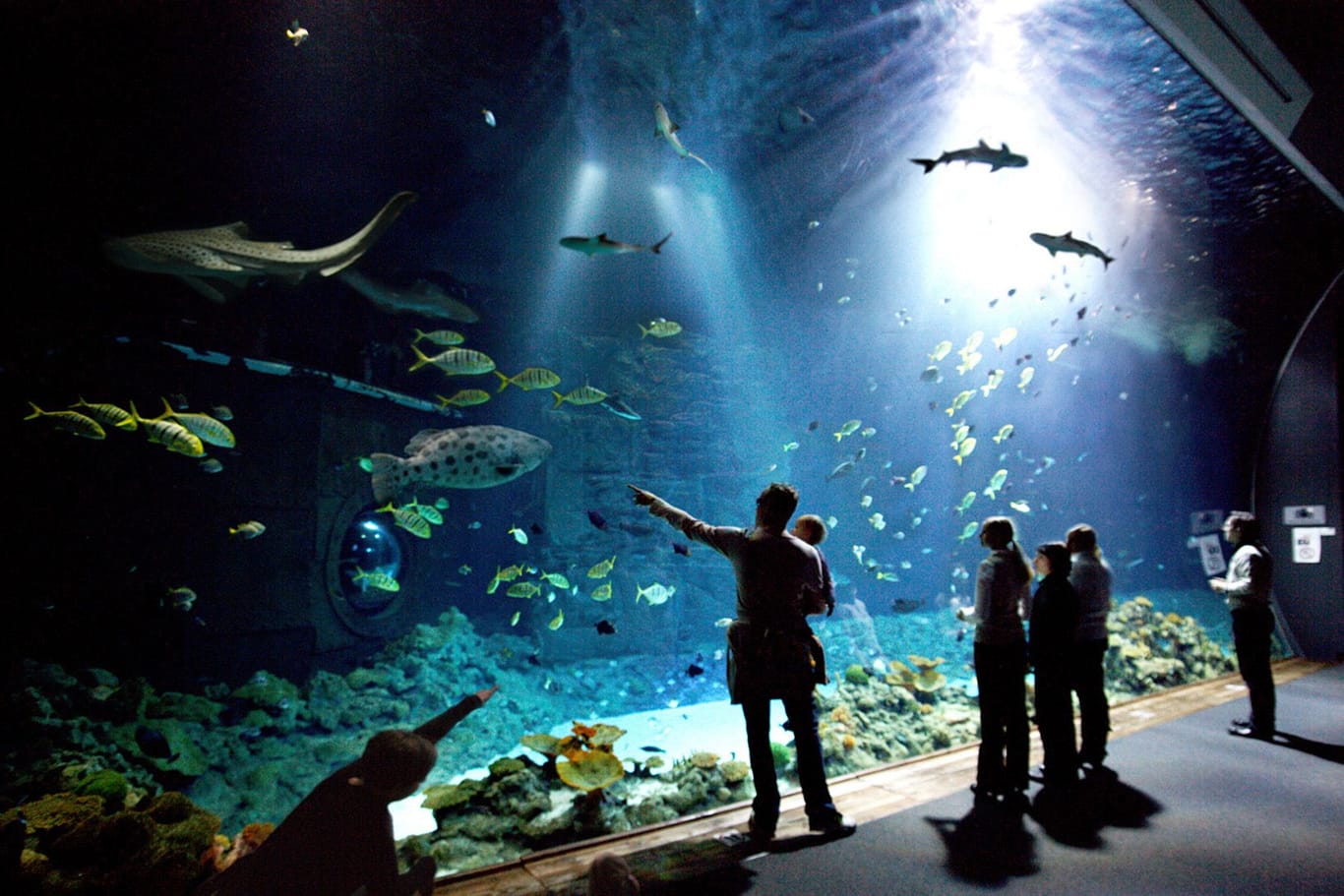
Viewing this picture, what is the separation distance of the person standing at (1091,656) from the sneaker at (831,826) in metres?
2.64

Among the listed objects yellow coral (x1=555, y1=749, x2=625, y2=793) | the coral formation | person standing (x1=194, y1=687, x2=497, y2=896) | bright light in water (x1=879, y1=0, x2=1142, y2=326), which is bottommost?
the coral formation

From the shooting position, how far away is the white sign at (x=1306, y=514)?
9680mm

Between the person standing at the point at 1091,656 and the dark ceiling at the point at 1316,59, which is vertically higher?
the dark ceiling at the point at 1316,59

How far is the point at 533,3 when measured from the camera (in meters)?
6.86

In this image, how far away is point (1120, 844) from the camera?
3.37 meters

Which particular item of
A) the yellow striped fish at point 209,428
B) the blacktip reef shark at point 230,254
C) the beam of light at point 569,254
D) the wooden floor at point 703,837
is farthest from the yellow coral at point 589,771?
the beam of light at point 569,254

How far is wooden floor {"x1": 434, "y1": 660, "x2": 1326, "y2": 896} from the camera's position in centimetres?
293

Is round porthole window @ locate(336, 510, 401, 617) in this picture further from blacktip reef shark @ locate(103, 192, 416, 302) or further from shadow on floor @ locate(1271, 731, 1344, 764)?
shadow on floor @ locate(1271, 731, 1344, 764)

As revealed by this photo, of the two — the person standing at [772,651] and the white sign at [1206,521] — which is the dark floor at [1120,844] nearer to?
the person standing at [772,651]

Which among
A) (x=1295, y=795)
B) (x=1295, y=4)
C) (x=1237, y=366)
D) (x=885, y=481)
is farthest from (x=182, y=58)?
(x=885, y=481)

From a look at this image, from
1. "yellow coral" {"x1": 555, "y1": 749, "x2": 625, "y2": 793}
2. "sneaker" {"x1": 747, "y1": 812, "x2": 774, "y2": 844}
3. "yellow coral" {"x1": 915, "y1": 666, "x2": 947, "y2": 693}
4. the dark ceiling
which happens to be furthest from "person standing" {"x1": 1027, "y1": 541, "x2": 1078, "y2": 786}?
the dark ceiling

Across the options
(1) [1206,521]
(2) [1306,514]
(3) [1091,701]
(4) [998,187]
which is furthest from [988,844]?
(4) [998,187]

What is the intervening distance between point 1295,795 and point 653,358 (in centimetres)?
1388

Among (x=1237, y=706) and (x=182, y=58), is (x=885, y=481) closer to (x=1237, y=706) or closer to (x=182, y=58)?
(x=1237, y=706)
